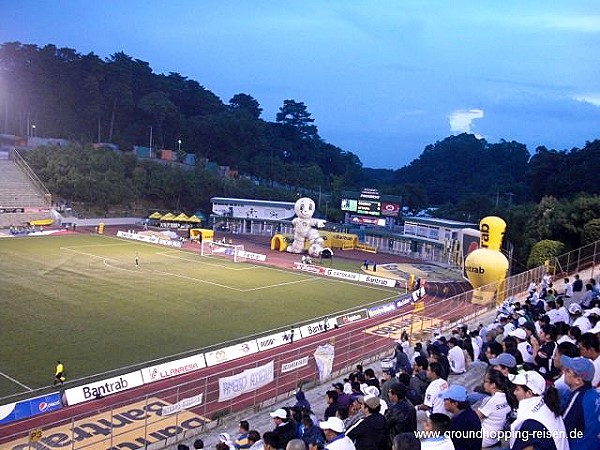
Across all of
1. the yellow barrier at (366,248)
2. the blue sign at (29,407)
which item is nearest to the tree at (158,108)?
the yellow barrier at (366,248)

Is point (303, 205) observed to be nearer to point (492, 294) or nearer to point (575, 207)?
point (575, 207)

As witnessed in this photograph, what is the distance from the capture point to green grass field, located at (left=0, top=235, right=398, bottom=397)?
21.7 m

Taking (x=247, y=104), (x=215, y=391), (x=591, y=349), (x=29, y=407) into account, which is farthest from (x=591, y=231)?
(x=247, y=104)

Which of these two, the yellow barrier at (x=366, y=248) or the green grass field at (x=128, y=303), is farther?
the yellow barrier at (x=366, y=248)

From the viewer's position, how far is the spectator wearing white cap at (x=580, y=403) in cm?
606

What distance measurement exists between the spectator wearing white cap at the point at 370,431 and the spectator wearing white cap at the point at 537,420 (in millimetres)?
1780

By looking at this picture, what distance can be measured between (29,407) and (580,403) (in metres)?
13.8

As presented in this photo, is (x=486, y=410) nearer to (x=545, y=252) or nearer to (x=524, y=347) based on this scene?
(x=524, y=347)

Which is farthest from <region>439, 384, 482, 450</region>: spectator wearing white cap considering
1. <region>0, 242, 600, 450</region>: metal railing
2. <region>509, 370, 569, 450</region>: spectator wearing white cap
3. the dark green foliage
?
the dark green foliage

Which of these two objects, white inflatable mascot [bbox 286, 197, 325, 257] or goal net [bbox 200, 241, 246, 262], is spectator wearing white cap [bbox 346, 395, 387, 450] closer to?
goal net [bbox 200, 241, 246, 262]

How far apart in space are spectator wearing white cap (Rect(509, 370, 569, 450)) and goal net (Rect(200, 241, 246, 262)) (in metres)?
41.7

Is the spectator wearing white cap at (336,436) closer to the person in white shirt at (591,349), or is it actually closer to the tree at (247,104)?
the person in white shirt at (591,349)

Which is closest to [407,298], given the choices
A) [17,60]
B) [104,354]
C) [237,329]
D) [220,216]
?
[237,329]

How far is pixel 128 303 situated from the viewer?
30.4 metres
